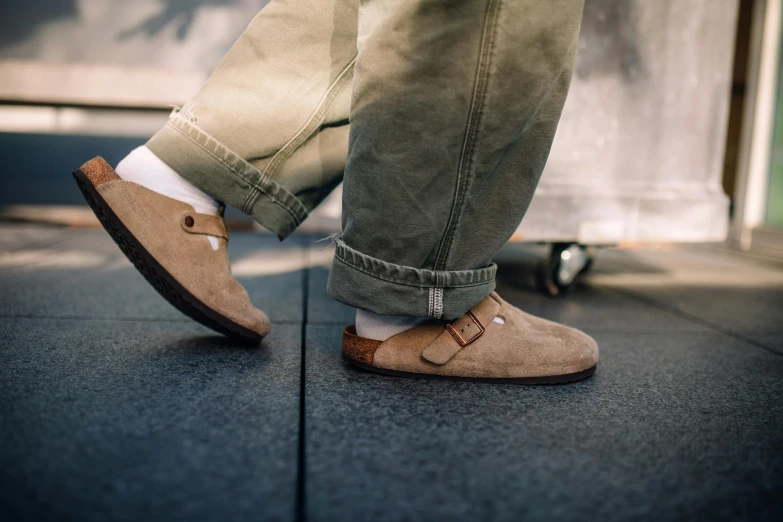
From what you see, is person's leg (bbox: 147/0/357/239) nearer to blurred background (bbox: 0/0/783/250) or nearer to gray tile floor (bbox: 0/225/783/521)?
gray tile floor (bbox: 0/225/783/521)

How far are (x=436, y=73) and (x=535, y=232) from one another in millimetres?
846

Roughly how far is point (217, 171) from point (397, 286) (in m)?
0.32

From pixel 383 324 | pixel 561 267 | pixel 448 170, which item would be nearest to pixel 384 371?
pixel 383 324

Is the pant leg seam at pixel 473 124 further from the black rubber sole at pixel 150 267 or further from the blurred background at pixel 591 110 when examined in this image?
the blurred background at pixel 591 110

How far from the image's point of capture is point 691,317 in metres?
1.29

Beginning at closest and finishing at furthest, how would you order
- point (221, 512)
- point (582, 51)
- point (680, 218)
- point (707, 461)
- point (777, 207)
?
point (221, 512) → point (707, 461) → point (582, 51) → point (680, 218) → point (777, 207)

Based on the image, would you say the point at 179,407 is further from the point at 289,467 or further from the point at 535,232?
the point at 535,232

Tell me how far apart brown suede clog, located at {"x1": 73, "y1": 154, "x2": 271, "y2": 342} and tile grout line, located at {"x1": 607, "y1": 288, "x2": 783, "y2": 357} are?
3.01 ft

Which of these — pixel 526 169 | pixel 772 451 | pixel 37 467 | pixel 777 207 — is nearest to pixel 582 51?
pixel 526 169

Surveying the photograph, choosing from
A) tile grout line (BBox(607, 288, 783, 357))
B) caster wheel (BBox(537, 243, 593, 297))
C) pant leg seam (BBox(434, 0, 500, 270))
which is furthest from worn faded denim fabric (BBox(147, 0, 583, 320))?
caster wheel (BBox(537, 243, 593, 297))

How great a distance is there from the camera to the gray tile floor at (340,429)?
46 centimetres

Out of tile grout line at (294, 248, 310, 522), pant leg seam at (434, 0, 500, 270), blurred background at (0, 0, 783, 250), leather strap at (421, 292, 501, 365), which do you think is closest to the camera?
tile grout line at (294, 248, 310, 522)

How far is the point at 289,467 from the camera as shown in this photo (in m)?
0.50

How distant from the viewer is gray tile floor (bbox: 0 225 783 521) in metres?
0.46
